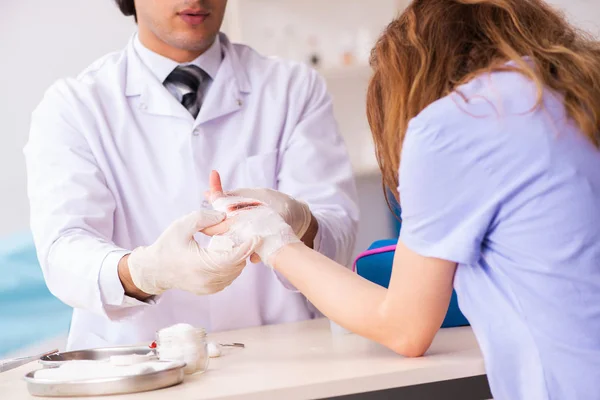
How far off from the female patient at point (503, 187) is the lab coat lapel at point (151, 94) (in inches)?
32.7

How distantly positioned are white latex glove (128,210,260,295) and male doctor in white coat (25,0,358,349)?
0.66 ft

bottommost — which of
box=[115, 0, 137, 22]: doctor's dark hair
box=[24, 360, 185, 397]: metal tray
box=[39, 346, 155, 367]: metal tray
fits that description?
box=[39, 346, 155, 367]: metal tray

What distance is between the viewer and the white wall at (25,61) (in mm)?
3203

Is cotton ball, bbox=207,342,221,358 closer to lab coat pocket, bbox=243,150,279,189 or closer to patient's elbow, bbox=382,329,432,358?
patient's elbow, bbox=382,329,432,358

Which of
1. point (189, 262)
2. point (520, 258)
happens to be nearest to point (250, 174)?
point (189, 262)

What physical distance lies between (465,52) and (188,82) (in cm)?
97

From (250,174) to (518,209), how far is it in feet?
3.07

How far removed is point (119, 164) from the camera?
5.88 feet

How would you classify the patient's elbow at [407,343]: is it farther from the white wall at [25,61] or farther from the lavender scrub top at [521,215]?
the white wall at [25,61]

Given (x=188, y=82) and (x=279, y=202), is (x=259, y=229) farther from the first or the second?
(x=188, y=82)

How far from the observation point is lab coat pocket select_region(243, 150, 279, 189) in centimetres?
184

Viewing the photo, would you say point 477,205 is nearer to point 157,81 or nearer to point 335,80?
point 157,81

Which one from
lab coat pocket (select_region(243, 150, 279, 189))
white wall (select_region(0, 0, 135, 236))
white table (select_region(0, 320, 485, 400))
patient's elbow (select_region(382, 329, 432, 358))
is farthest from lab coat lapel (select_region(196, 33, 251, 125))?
white wall (select_region(0, 0, 135, 236))

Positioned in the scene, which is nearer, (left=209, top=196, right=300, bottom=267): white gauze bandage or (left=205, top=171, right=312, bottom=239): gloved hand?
(left=209, top=196, right=300, bottom=267): white gauze bandage
